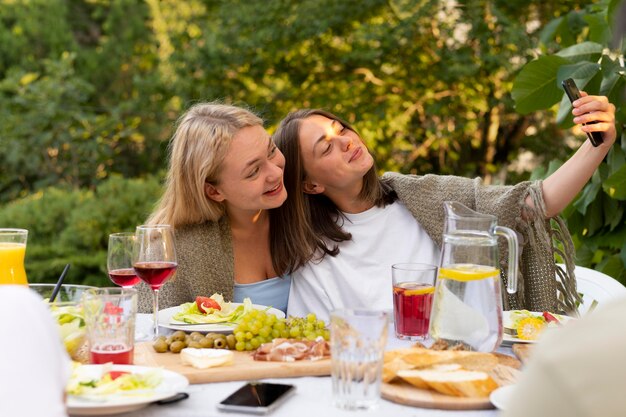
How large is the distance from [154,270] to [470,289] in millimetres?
749

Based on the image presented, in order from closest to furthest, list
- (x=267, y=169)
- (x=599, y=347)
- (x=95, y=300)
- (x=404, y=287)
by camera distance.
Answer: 1. (x=599, y=347)
2. (x=95, y=300)
3. (x=404, y=287)
4. (x=267, y=169)

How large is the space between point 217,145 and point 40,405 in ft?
5.45

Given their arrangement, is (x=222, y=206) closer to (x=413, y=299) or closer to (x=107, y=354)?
(x=413, y=299)

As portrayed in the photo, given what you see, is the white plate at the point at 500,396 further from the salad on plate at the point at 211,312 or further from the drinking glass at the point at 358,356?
the salad on plate at the point at 211,312

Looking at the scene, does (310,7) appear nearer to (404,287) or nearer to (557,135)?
(557,135)

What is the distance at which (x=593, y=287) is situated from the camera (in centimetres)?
273

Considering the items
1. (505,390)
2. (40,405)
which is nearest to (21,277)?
(40,405)

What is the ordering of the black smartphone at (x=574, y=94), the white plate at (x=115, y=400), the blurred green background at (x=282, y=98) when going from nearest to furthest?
the white plate at (x=115, y=400), the black smartphone at (x=574, y=94), the blurred green background at (x=282, y=98)

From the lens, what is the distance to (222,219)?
281cm

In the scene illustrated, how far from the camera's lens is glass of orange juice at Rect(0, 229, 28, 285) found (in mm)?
1991

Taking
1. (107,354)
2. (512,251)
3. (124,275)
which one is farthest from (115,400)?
(512,251)

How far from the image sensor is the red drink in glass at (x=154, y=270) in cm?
198

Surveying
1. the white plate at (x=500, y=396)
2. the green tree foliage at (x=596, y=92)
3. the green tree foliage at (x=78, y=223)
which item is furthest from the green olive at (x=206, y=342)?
the green tree foliage at (x=78, y=223)

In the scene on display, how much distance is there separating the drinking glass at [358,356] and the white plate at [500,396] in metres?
0.20
